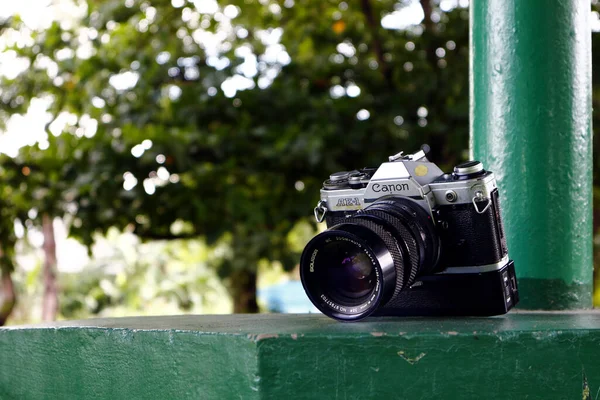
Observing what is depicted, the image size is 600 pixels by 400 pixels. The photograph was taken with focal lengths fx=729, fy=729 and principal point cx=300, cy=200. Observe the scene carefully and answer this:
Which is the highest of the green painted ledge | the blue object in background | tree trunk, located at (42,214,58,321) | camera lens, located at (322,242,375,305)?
camera lens, located at (322,242,375,305)

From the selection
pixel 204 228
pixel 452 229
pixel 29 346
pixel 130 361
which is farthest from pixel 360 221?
pixel 204 228

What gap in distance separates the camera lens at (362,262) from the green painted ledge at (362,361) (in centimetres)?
5

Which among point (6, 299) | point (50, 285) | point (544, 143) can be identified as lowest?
point (50, 285)

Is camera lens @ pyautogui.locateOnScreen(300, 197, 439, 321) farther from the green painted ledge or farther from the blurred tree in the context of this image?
the blurred tree

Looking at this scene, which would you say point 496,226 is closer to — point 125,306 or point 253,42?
point 253,42

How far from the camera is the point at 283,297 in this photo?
27.0 ft

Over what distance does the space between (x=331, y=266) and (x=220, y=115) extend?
213cm

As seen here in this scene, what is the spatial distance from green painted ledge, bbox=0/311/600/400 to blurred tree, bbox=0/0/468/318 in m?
1.78

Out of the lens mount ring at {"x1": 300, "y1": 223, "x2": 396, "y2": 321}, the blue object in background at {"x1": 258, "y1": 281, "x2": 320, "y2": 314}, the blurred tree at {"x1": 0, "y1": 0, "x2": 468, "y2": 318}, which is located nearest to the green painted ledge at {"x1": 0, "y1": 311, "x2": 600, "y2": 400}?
the lens mount ring at {"x1": 300, "y1": 223, "x2": 396, "y2": 321}

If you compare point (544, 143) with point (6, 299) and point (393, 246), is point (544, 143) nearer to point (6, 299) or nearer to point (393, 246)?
point (393, 246)

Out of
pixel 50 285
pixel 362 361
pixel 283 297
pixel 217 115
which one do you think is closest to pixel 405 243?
pixel 362 361

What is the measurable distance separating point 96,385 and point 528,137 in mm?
981

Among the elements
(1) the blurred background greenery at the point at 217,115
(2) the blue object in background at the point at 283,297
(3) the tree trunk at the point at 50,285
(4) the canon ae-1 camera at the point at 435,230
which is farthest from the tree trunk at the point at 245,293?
(4) the canon ae-1 camera at the point at 435,230

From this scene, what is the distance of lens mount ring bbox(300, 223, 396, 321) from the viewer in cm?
99
